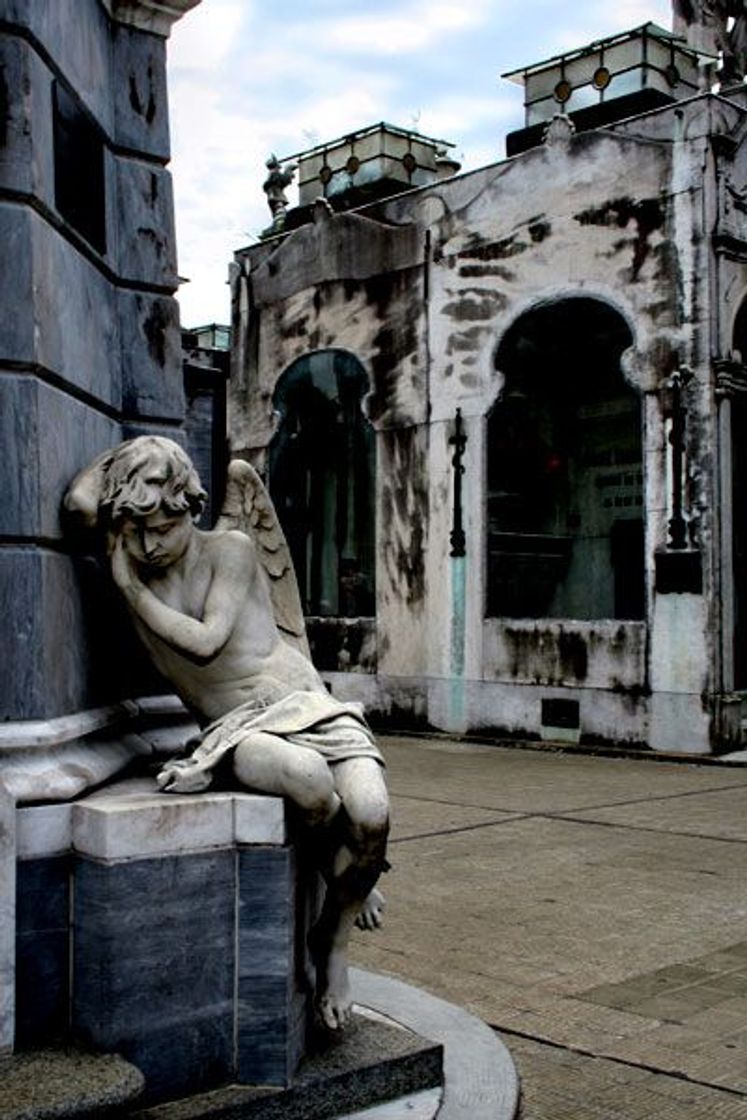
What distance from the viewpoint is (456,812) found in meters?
9.52

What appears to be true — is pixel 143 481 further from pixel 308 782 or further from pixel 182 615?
pixel 308 782

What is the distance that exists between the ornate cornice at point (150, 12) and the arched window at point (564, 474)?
35.0 feet

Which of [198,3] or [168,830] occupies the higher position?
[198,3]

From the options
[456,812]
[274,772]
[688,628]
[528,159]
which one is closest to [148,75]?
[274,772]

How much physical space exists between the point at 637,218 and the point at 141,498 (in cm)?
1106

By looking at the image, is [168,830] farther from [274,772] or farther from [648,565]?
[648,565]

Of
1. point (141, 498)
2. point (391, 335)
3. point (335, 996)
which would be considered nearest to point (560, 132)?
point (391, 335)

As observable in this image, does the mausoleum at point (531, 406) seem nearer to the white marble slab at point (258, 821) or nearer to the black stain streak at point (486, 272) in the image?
the black stain streak at point (486, 272)

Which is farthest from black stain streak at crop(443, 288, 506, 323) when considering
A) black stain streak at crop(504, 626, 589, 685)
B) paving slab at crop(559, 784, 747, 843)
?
paving slab at crop(559, 784, 747, 843)

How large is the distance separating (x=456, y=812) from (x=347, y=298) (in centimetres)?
869

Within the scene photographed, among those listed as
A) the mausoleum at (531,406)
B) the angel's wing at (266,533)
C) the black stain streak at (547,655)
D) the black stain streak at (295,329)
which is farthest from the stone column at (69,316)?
the black stain streak at (295,329)

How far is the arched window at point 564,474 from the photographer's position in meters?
15.3

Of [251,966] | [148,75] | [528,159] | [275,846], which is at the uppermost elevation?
[528,159]

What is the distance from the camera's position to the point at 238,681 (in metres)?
3.79
